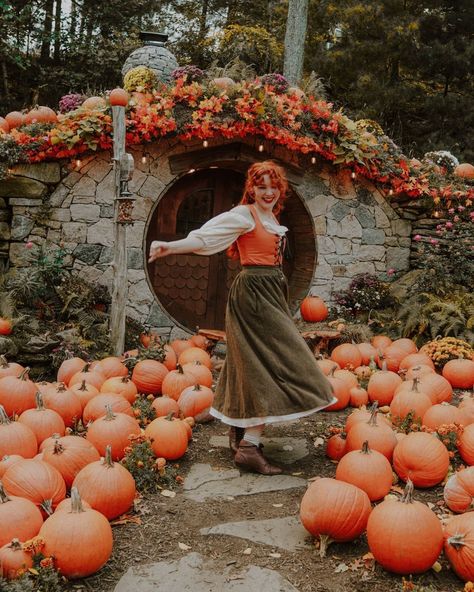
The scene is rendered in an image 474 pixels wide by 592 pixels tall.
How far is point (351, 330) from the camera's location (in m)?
7.03

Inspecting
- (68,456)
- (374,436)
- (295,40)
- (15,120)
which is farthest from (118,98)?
(295,40)

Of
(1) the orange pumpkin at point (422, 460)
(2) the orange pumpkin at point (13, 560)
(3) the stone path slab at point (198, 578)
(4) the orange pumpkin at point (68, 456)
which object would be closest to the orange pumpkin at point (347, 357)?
(1) the orange pumpkin at point (422, 460)

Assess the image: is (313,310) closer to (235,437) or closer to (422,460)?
(235,437)

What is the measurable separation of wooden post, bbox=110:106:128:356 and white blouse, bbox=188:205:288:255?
2.61 metres

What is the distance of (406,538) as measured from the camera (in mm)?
2557

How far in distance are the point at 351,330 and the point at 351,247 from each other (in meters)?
1.57

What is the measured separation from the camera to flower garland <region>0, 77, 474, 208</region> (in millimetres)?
6758

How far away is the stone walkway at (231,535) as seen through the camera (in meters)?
2.53

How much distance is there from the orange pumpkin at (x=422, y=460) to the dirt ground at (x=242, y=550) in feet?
0.35

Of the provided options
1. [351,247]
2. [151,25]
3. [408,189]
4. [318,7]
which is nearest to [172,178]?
[351,247]

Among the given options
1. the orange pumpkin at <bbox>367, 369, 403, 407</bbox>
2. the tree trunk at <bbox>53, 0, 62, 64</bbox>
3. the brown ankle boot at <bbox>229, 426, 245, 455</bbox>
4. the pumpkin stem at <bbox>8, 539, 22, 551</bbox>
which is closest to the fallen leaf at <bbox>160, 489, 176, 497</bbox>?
the brown ankle boot at <bbox>229, 426, 245, 455</bbox>

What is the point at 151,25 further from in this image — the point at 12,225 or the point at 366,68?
the point at 12,225

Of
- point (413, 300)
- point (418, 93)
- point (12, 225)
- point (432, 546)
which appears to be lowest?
point (432, 546)

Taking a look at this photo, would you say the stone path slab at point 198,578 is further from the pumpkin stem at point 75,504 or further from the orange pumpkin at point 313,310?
the orange pumpkin at point 313,310
